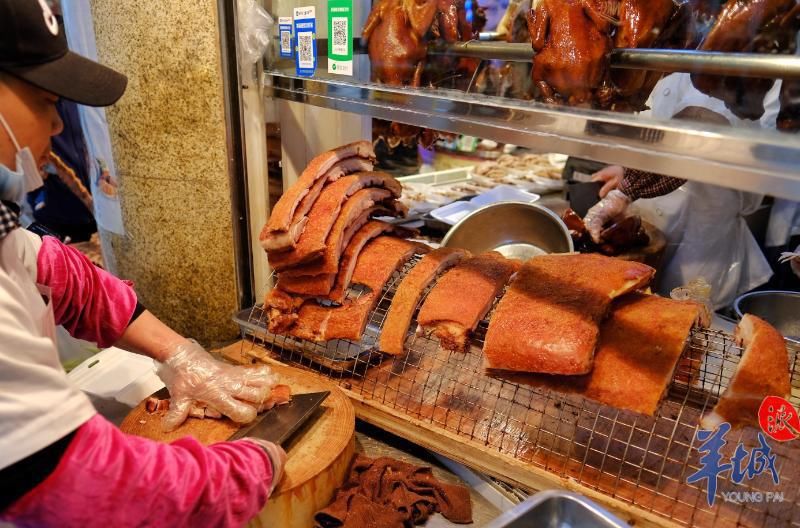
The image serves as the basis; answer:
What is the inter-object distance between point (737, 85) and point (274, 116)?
6.77 feet

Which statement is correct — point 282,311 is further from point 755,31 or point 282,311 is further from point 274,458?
point 755,31

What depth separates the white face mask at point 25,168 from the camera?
1219 mm

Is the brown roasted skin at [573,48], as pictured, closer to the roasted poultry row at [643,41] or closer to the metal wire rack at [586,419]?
the roasted poultry row at [643,41]

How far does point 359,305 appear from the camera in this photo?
2.24 m

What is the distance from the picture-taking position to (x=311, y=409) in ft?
6.43

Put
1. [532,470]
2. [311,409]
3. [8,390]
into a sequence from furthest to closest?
[311,409] < [532,470] < [8,390]

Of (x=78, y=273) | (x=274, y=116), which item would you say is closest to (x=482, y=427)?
(x=78, y=273)

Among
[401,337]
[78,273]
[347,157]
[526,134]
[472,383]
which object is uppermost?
[526,134]

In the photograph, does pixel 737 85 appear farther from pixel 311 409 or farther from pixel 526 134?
pixel 311 409

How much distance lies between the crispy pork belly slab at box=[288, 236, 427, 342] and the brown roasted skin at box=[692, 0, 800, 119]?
53.4 inches

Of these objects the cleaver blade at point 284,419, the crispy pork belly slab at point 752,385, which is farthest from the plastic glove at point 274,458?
the crispy pork belly slab at point 752,385

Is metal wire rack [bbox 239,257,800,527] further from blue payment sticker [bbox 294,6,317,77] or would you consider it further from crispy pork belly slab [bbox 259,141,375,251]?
blue payment sticker [bbox 294,6,317,77]

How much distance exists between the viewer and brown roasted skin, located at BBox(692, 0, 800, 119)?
5.76 feet

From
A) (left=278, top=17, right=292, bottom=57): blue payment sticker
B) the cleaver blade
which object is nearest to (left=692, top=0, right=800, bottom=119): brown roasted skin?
(left=278, top=17, right=292, bottom=57): blue payment sticker
